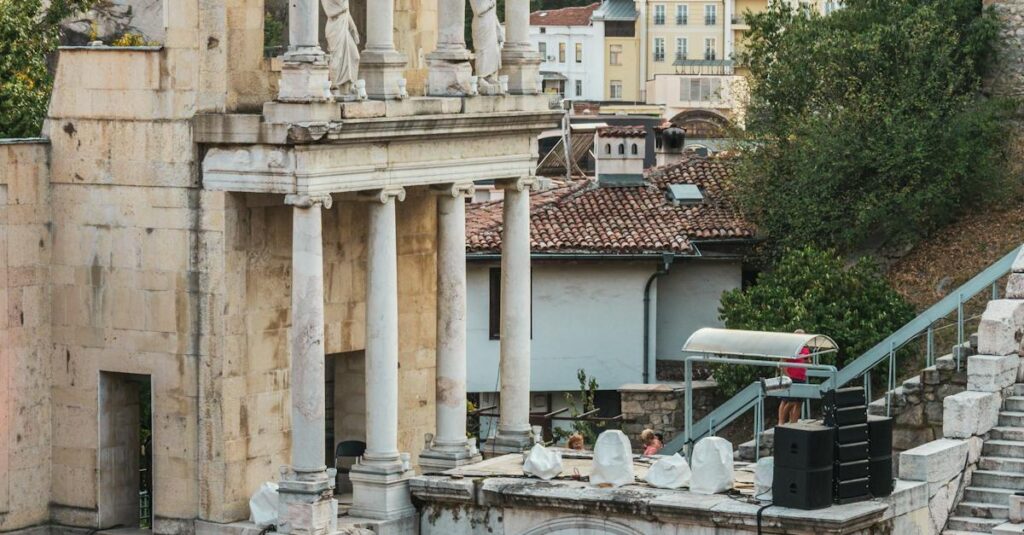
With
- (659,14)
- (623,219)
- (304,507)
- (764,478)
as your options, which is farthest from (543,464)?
(659,14)

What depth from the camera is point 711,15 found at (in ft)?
384

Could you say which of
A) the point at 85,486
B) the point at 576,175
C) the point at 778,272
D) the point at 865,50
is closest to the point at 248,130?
the point at 85,486

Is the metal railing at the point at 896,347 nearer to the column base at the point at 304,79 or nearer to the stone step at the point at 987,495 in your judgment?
the stone step at the point at 987,495

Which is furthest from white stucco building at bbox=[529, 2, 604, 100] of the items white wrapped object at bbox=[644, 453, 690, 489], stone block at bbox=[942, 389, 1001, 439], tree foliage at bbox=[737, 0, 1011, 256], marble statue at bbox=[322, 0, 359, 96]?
white wrapped object at bbox=[644, 453, 690, 489]

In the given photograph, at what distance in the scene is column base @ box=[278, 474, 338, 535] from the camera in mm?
34062

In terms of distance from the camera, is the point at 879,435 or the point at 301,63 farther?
the point at 301,63

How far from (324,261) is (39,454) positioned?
498cm

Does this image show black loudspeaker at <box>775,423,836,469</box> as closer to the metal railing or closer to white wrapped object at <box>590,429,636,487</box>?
white wrapped object at <box>590,429,636,487</box>

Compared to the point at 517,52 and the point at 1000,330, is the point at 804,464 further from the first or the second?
the point at 517,52

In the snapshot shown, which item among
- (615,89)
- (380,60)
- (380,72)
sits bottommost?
(380,72)

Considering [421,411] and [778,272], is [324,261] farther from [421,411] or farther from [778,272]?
[778,272]

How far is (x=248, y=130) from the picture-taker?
3441 centimetres

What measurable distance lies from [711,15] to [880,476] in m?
84.6

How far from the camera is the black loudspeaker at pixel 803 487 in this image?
3278 centimetres
